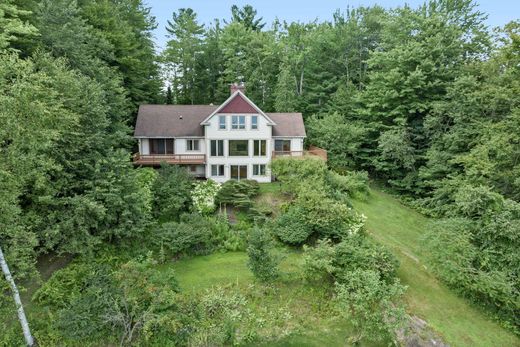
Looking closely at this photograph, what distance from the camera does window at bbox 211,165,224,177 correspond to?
92.6 ft

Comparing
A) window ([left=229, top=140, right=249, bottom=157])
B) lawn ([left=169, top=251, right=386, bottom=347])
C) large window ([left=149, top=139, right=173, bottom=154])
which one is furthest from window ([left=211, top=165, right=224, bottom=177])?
lawn ([left=169, top=251, right=386, bottom=347])

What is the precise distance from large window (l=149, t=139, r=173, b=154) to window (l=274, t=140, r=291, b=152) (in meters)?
9.06

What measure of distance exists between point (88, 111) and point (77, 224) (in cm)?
544

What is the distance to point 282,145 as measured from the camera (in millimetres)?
29812

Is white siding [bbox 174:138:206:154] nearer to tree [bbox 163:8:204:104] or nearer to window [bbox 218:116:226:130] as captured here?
window [bbox 218:116:226:130]

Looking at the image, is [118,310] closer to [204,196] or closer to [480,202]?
[204,196]

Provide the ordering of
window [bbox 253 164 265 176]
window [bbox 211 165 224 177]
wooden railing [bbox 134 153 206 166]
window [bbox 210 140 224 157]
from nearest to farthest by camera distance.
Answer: wooden railing [bbox 134 153 206 166] → window [bbox 210 140 224 157] → window [bbox 211 165 224 177] → window [bbox 253 164 265 176]

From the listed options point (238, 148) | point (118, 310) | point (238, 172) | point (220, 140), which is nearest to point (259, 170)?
point (238, 172)

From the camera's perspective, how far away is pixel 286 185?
78.0 feet

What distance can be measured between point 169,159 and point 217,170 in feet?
13.1

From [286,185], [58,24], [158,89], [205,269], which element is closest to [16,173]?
[205,269]

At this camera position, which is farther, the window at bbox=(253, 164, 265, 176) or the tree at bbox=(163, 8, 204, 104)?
the tree at bbox=(163, 8, 204, 104)

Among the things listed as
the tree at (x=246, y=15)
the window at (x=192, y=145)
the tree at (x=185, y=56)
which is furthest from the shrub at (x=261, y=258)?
the tree at (x=246, y=15)

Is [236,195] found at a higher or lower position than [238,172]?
lower
